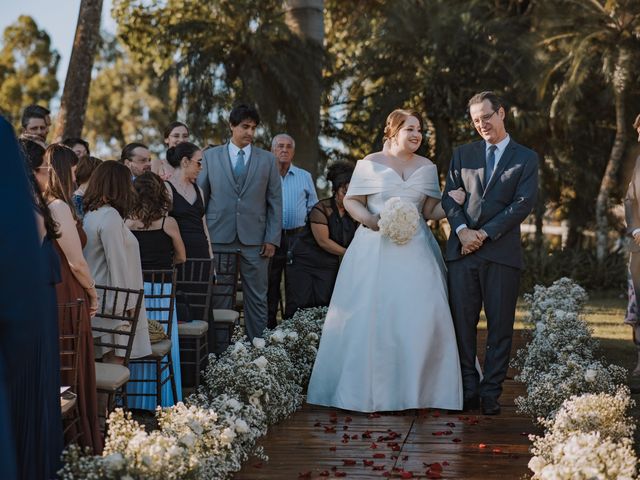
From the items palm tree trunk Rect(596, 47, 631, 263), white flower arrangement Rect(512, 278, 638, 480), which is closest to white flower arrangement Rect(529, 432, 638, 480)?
white flower arrangement Rect(512, 278, 638, 480)

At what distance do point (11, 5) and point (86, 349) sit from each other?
37931 mm

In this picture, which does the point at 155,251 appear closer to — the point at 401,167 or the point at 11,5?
the point at 401,167

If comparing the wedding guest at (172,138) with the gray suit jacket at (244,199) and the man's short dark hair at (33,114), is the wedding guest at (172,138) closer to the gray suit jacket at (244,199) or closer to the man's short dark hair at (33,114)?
the gray suit jacket at (244,199)

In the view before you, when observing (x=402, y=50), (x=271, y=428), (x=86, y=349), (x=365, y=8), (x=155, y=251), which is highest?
(x=365, y=8)

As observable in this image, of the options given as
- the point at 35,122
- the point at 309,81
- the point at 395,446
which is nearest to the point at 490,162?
the point at 395,446

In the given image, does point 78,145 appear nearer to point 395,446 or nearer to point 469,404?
point 469,404

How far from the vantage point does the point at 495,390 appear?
689cm

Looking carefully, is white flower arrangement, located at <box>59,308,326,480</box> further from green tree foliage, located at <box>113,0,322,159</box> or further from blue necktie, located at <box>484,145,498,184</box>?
green tree foliage, located at <box>113,0,322,159</box>

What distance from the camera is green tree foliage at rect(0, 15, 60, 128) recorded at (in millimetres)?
42125

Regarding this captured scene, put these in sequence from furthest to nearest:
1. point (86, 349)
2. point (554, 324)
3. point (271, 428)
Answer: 1. point (554, 324)
2. point (271, 428)
3. point (86, 349)

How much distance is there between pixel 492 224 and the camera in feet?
22.2

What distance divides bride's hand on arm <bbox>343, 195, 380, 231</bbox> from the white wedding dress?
0.06 meters

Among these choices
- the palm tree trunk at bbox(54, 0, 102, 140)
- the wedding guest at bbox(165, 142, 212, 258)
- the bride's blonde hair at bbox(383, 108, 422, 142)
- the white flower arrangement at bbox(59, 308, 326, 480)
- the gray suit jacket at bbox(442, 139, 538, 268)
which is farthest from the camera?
the palm tree trunk at bbox(54, 0, 102, 140)

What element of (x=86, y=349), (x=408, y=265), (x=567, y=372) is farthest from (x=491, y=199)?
(x=86, y=349)
